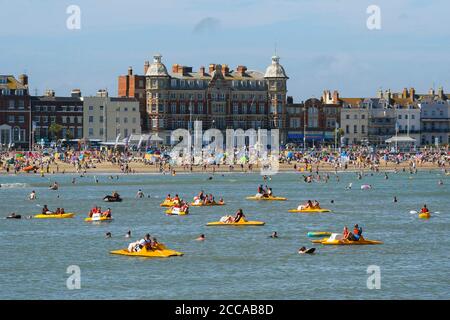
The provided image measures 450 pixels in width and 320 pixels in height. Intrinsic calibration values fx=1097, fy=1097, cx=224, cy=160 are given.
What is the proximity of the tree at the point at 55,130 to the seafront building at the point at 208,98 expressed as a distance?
16.7m

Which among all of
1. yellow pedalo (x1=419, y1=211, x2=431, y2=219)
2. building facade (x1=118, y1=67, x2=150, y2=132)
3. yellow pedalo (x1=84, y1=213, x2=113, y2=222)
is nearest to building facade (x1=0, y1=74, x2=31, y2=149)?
building facade (x1=118, y1=67, x2=150, y2=132)

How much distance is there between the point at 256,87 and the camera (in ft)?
652

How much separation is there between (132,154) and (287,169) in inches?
1133

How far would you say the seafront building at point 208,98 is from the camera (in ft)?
630

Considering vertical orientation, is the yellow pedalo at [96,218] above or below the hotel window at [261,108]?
below

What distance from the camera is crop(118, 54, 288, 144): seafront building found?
19212cm

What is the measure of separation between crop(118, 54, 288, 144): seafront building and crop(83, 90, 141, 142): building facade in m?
4.08

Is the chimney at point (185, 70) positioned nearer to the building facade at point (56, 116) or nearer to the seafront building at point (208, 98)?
the seafront building at point (208, 98)

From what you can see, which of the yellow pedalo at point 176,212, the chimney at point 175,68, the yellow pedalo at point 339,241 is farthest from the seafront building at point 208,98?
the yellow pedalo at point 339,241

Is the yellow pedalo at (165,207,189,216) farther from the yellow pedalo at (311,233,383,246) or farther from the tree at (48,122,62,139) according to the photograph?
the tree at (48,122,62,139)

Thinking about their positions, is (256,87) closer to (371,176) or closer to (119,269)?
(371,176)

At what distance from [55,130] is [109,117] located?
10952 mm

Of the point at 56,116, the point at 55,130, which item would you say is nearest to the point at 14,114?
the point at 55,130
